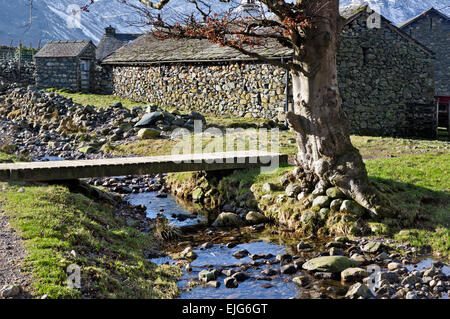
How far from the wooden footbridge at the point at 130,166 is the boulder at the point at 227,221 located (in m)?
1.59

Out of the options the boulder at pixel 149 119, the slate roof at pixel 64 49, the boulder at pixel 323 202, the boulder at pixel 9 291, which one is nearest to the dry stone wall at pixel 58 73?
the slate roof at pixel 64 49

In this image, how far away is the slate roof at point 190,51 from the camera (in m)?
19.1

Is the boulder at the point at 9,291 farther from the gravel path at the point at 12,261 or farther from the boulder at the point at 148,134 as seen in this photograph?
the boulder at the point at 148,134

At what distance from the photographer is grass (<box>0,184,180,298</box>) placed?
208 inches

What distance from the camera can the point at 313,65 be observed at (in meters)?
8.52

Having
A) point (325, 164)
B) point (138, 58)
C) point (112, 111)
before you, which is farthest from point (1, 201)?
point (138, 58)

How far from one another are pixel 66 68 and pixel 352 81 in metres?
20.5

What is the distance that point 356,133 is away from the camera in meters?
19.8

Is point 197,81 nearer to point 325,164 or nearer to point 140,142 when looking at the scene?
point 140,142

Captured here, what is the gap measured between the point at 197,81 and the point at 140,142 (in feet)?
24.4

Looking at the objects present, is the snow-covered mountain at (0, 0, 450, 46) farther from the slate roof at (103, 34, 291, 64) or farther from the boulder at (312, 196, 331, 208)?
the boulder at (312, 196, 331, 208)

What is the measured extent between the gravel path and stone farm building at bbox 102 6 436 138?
1354 centimetres

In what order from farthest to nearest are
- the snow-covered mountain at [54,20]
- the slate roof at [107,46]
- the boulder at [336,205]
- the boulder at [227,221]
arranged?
1. the snow-covered mountain at [54,20]
2. the slate roof at [107,46]
3. the boulder at [227,221]
4. the boulder at [336,205]

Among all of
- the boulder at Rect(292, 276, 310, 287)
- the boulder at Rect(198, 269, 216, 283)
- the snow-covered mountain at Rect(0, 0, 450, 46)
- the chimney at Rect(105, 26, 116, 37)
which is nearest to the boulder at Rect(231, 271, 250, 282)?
the boulder at Rect(198, 269, 216, 283)
